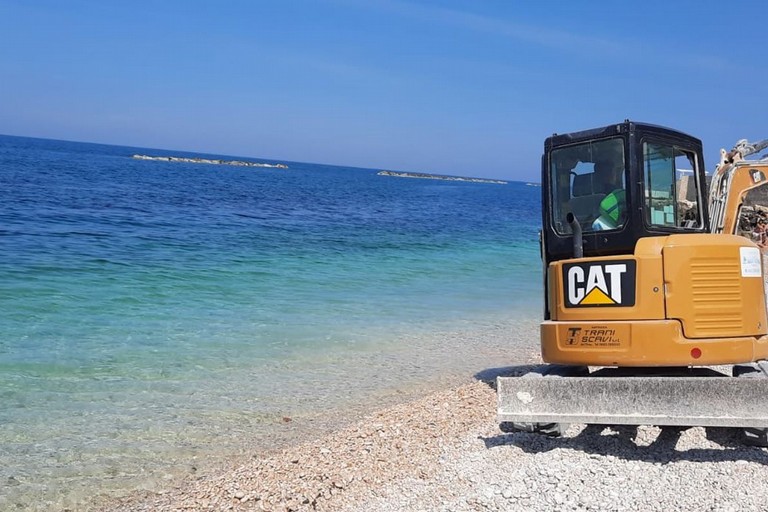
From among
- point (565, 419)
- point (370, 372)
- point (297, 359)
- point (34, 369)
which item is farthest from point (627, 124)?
point (34, 369)

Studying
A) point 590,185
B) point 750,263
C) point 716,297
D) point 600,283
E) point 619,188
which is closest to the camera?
point 716,297

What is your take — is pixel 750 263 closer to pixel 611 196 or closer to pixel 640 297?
pixel 640 297

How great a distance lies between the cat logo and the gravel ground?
1115 mm

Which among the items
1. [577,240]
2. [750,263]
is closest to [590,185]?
[577,240]

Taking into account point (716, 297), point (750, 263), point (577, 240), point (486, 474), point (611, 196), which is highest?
point (611, 196)

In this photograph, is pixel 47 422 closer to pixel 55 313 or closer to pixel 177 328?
pixel 177 328

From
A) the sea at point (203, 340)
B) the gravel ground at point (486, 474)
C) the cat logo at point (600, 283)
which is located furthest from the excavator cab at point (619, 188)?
the sea at point (203, 340)

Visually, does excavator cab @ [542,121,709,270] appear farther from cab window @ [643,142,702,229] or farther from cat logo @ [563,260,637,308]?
cat logo @ [563,260,637,308]

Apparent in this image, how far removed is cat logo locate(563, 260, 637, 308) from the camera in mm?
5297

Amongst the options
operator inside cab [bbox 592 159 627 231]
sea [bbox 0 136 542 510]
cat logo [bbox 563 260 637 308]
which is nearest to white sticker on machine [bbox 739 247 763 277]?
cat logo [bbox 563 260 637 308]

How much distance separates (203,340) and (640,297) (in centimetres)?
710

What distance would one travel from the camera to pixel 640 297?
5.24 m

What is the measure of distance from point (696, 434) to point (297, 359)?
557 centimetres

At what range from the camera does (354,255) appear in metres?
22.1
